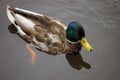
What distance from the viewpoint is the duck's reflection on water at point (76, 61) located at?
4.26 meters

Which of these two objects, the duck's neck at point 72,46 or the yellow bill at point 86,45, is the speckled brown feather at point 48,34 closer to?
the duck's neck at point 72,46

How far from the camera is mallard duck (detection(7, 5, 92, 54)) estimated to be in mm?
4230

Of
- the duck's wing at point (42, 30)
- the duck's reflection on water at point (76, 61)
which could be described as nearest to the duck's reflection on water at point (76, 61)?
the duck's reflection on water at point (76, 61)

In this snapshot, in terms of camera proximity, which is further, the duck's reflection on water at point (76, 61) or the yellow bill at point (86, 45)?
the duck's reflection on water at point (76, 61)

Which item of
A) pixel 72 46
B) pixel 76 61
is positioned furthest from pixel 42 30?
pixel 76 61

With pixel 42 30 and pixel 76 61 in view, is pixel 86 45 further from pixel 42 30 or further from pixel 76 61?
pixel 42 30

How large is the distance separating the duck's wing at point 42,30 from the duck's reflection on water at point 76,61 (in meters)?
0.18

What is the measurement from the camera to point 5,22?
4.88 m

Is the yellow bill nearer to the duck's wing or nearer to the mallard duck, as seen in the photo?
the mallard duck

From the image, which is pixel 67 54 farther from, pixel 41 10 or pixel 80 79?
pixel 41 10

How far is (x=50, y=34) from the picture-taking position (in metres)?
4.25

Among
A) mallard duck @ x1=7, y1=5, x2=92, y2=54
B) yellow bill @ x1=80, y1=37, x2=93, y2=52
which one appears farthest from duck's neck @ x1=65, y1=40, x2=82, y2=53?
yellow bill @ x1=80, y1=37, x2=93, y2=52

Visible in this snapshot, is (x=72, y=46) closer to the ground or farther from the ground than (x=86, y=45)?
closer to the ground

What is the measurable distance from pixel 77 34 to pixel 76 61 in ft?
1.31
